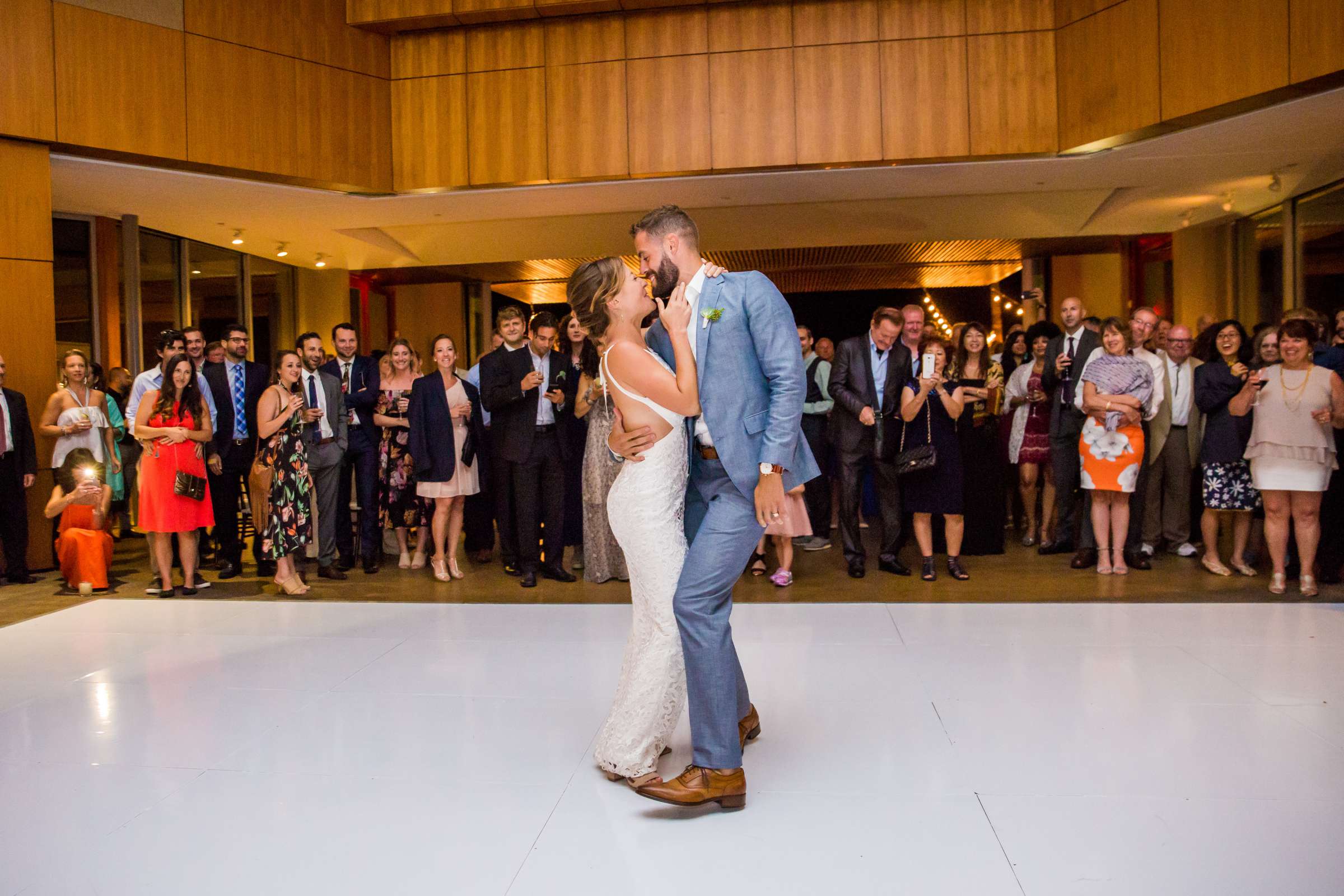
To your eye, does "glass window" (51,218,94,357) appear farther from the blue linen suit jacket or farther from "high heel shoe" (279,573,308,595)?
the blue linen suit jacket

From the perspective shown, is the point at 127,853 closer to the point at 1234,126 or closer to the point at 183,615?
the point at 183,615

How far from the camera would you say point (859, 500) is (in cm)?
606

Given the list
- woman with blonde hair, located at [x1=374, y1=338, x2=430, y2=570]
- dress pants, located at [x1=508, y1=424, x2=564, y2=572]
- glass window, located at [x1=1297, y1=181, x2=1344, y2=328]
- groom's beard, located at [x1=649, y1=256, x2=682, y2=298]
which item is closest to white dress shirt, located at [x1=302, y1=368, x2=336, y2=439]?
woman with blonde hair, located at [x1=374, y1=338, x2=430, y2=570]

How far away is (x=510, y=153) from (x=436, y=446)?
370 centimetres

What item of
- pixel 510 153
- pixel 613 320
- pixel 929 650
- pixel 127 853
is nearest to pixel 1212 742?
pixel 929 650

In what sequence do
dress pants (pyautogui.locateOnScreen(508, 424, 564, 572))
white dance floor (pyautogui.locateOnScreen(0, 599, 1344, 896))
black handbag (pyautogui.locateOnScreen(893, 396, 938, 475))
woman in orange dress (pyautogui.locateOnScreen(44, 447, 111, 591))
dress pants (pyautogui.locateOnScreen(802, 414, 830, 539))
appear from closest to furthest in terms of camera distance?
white dance floor (pyautogui.locateOnScreen(0, 599, 1344, 896))
black handbag (pyautogui.locateOnScreen(893, 396, 938, 475))
dress pants (pyautogui.locateOnScreen(508, 424, 564, 572))
woman in orange dress (pyautogui.locateOnScreen(44, 447, 111, 591))
dress pants (pyautogui.locateOnScreen(802, 414, 830, 539))

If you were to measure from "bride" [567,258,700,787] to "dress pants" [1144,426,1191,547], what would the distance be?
15.3ft

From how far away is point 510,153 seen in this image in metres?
8.79

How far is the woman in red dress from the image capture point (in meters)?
5.76

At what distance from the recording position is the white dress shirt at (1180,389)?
6355 millimetres

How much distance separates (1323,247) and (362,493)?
946 centimetres

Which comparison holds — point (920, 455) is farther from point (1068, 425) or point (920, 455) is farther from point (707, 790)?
point (707, 790)

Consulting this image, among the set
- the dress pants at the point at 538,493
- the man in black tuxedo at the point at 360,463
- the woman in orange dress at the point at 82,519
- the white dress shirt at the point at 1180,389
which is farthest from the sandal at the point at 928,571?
the woman in orange dress at the point at 82,519

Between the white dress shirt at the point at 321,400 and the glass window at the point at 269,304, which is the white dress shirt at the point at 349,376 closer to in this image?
the white dress shirt at the point at 321,400
